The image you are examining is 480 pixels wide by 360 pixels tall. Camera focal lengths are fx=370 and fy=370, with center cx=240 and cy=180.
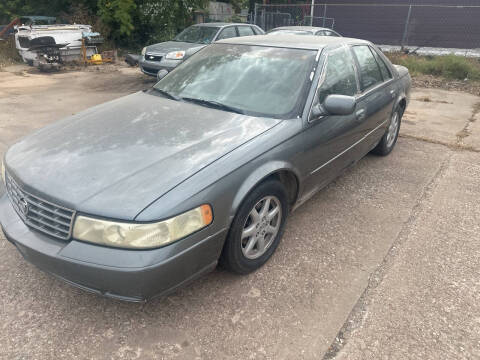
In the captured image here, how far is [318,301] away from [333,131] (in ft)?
4.68

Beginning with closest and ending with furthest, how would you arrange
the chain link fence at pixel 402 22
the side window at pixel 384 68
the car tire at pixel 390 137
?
the side window at pixel 384 68
the car tire at pixel 390 137
the chain link fence at pixel 402 22

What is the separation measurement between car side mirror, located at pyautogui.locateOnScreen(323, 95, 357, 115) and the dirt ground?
1066mm

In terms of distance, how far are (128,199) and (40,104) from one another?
6534 millimetres

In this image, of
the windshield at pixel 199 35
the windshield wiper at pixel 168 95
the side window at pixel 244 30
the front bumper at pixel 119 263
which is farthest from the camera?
the side window at pixel 244 30

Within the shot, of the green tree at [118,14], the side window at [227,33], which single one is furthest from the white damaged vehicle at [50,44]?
the side window at [227,33]

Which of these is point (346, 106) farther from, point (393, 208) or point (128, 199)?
point (128, 199)

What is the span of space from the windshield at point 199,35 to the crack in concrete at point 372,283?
7257 millimetres

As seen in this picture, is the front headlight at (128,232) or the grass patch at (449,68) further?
the grass patch at (449,68)

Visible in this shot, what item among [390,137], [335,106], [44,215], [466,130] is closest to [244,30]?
[466,130]

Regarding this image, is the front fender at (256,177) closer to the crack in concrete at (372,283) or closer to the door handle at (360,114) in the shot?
the crack in concrete at (372,283)

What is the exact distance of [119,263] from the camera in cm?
187

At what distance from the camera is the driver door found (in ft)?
9.68

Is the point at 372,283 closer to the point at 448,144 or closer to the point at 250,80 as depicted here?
the point at 250,80

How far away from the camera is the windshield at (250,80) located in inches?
114
